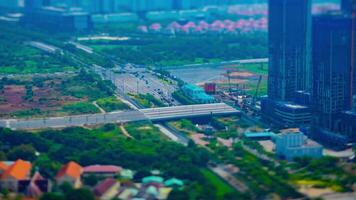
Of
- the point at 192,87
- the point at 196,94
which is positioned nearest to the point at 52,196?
the point at 196,94

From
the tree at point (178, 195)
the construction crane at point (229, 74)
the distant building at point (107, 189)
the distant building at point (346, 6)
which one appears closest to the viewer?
the tree at point (178, 195)

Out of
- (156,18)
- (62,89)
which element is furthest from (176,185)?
(156,18)

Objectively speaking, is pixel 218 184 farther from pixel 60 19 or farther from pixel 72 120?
pixel 60 19

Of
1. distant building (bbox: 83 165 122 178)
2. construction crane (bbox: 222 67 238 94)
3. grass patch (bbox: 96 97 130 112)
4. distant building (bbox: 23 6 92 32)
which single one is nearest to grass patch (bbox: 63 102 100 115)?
grass patch (bbox: 96 97 130 112)

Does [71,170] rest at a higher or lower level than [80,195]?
higher

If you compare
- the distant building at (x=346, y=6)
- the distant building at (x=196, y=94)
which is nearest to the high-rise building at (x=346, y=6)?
the distant building at (x=346, y=6)

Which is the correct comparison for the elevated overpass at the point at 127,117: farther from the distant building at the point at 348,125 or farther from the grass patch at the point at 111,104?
the distant building at the point at 348,125

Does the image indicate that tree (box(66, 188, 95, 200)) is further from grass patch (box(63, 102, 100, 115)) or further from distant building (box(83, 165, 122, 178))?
grass patch (box(63, 102, 100, 115))
